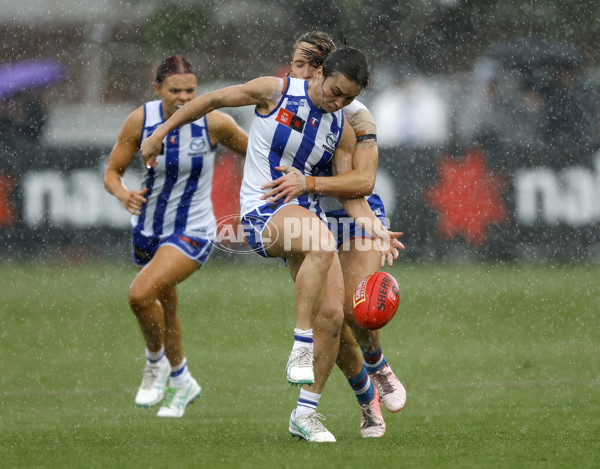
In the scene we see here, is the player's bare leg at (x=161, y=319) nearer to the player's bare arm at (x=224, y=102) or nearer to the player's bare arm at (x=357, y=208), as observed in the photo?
the player's bare arm at (x=224, y=102)

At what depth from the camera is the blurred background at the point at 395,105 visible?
12.2m

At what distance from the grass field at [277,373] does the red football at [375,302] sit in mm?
587

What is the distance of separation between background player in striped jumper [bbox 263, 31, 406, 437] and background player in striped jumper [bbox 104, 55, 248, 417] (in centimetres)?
117

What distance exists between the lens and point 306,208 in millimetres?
5434

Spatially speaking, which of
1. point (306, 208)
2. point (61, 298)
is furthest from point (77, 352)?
point (306, 208)

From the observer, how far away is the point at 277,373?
8344mm

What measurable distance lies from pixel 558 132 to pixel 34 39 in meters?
7.14

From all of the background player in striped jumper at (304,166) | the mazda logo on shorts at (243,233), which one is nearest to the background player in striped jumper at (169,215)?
the mazda logo on shorts at (243,233)

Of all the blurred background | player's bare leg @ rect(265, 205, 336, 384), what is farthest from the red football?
the blurred background

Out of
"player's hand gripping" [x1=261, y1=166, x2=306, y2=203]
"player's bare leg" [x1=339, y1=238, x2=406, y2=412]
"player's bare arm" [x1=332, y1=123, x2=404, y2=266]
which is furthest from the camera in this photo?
"player's bare leg" [x1=339, y1=238, x2=406, y2=412]

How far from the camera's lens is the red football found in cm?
524

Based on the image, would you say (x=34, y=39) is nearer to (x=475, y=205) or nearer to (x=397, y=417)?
(x=475, y=205)

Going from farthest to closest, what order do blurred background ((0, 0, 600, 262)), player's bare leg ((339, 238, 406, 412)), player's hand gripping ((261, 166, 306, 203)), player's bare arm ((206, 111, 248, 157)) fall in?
blurred background ((0, 0, 600, 262)) < player's bare arm ((206, 111, 248, 157)) < player's bare leg ((339, 238, 406, 412)) < player's hand gripping ((261, 166, 306, 203))

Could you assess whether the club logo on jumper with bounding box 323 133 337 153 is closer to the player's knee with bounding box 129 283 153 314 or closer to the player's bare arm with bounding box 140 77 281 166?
the player's bare arm with bounding box 140 77 281 166
